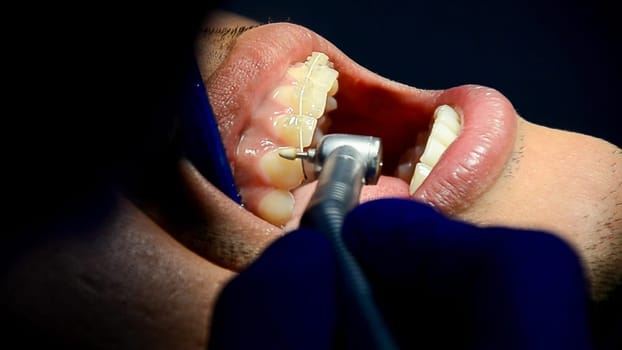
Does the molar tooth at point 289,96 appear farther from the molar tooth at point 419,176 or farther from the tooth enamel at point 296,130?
the molar tooth at point 419,176

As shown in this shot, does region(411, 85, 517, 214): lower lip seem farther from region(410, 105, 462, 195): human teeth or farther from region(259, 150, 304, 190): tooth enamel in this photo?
region(259, 150, 304, 190): tooth enamel

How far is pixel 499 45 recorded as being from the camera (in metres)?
1.68

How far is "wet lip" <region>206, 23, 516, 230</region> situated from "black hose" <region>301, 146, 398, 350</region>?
29 cm

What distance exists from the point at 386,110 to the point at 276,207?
35 cm

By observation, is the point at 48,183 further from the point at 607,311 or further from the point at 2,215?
the point at 607,311

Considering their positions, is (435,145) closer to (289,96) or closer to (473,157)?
(473,157)

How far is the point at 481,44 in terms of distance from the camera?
1.69 metres

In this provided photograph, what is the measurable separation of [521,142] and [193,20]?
0.57 meters

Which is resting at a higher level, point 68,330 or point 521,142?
point 521,142

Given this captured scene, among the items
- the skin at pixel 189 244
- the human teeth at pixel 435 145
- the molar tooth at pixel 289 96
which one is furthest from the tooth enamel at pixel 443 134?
the molar tooth at pixel 289 96

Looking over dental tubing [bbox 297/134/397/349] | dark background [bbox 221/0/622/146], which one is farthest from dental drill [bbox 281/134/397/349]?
dark background [bbox 221/0/622/146]

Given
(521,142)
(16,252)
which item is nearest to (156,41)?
(16,252)

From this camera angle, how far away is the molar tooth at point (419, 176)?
102cm

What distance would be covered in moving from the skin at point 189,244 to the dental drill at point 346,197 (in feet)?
0.49
